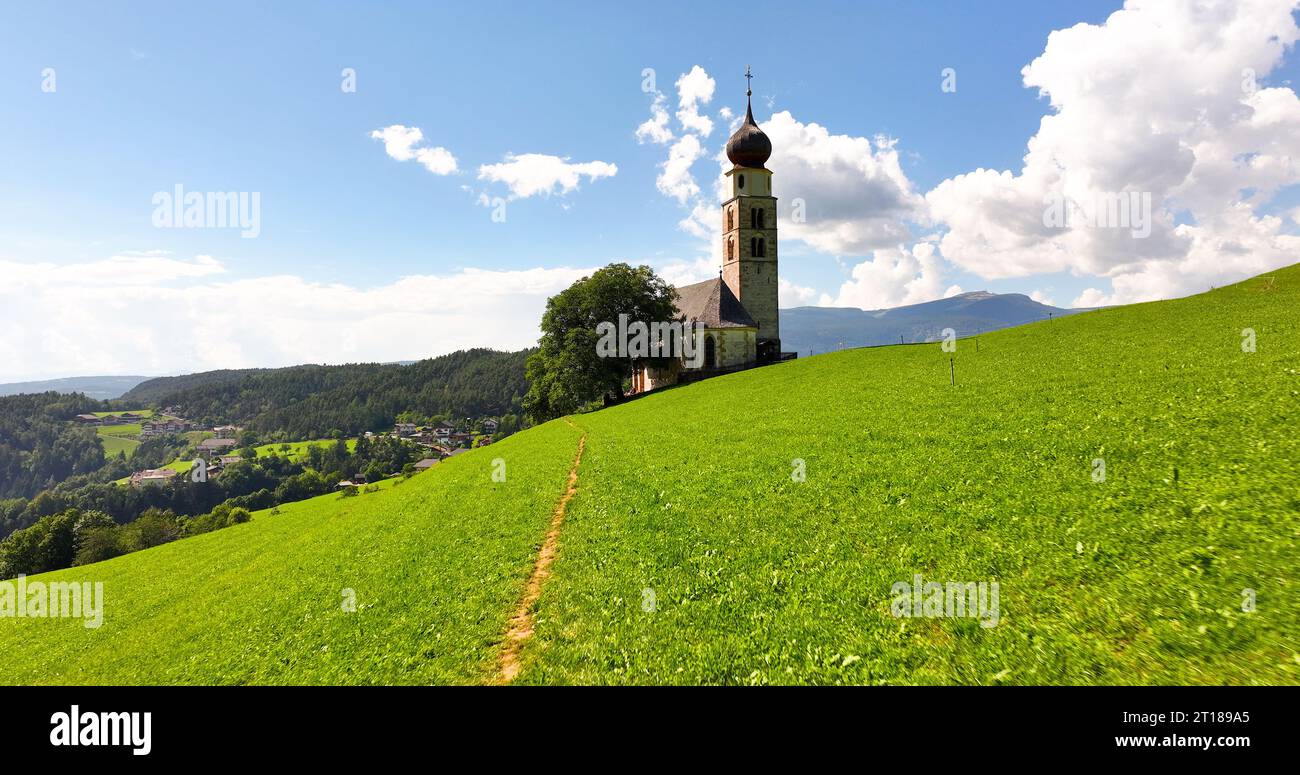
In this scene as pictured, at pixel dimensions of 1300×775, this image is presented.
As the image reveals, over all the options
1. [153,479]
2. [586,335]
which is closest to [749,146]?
[586,335]

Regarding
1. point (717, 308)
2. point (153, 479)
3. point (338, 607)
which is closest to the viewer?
point (338, 607)

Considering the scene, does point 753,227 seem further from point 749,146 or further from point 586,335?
point 586,335

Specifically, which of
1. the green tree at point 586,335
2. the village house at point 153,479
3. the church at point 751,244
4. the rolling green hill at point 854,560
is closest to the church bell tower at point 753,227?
the church at point 751,244

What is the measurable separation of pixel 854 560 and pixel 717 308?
60.4 metres

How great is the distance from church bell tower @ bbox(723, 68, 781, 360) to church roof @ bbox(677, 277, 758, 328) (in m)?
2.90

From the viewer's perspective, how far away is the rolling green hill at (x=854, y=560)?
23.7 ft

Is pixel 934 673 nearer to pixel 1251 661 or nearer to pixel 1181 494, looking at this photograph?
pixel 1251 661

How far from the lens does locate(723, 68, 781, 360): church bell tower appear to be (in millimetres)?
74875

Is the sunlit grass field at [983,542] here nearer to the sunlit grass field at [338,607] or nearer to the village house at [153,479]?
the sunlit grass field at [338,607]

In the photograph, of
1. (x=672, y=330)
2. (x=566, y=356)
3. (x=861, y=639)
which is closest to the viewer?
(x=861, y=639)

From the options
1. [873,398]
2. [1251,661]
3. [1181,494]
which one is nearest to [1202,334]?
[873,398]

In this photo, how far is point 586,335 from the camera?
60.6 meters

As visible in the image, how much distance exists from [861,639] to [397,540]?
18.4 meters
